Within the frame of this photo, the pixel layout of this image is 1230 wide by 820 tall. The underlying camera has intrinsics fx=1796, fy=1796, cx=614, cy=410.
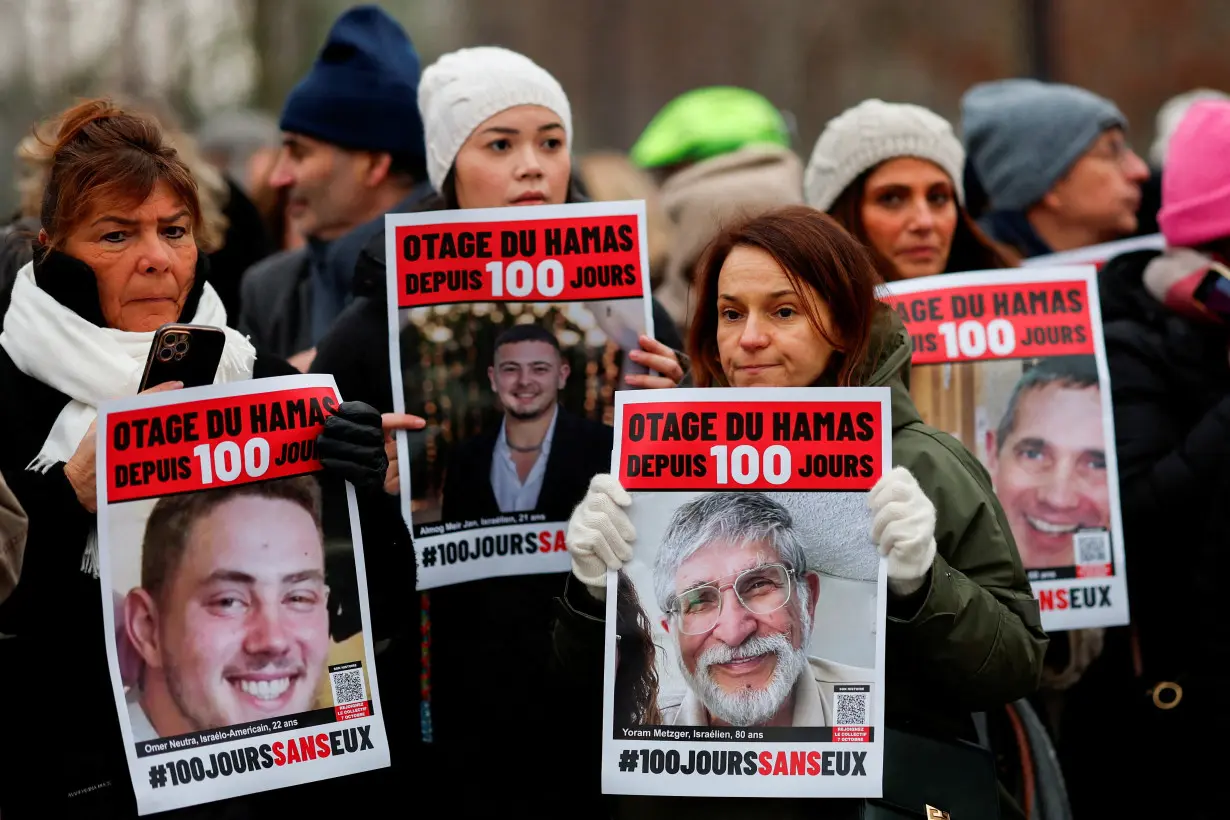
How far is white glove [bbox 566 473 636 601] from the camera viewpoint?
3.43 meters

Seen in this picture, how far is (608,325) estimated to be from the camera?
4.24 m

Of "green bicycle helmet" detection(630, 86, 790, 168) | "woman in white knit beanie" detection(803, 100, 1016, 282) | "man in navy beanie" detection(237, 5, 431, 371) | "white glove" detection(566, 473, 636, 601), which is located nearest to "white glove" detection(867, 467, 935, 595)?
"white glove" detection(566, 473, 636, 601)

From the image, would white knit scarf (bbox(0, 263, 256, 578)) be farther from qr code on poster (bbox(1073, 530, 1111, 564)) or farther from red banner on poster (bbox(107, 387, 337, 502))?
qr code on poster (bbox(1073, 530, 1111, 564))

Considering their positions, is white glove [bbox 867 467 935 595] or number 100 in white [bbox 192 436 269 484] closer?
white glove [bbox 867 467 935 595]

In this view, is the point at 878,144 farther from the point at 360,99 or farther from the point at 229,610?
the point at 229,610

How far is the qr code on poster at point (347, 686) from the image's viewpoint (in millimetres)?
3496

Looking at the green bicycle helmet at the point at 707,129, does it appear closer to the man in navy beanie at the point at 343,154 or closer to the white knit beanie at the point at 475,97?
the man in navy beanie at the point at 343,154

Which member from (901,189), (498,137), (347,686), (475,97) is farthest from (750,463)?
(901,189)

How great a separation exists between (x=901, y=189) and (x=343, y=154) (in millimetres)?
1673

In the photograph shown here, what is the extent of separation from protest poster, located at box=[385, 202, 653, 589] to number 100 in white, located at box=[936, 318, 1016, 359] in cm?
80

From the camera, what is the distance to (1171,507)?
14.9 ft

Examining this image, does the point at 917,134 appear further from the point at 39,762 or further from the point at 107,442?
the point at 39,762

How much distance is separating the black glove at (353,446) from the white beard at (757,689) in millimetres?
719

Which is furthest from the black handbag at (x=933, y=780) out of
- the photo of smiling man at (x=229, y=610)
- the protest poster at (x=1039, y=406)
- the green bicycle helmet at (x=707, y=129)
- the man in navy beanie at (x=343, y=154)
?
the green bicycle helmet at (x=707, y=129)
